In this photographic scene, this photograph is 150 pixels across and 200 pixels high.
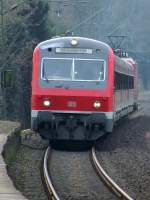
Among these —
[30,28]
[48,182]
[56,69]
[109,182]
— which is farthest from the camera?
[30,28]

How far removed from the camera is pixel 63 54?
19469mm

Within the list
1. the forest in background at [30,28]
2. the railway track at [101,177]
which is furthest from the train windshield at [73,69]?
the forest in background at [30,28]

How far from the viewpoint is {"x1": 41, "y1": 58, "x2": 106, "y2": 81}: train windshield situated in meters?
19.3

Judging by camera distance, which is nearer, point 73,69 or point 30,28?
point 73,69

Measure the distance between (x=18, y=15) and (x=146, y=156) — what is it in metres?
24.0

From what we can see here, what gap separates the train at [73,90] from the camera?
1898 cm

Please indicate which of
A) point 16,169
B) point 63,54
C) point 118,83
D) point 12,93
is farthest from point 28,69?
point 16,169

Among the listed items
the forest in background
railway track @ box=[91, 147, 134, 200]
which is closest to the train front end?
railway track @ box=[91, 147, 134, 200]

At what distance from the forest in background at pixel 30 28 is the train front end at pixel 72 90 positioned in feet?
7.84

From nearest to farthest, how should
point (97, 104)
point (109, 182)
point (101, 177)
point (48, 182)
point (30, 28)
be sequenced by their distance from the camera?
1. point (48, 182)
2. point (109, 182)
3. point (101, 177)
4. point (97, 104)
5. point (30, 28)

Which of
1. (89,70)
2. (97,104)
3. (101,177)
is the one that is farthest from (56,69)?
(101,177)

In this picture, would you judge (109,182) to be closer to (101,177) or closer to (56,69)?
(101,177)

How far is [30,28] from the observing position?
144 feet

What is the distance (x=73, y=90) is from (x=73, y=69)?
23.7 inches
